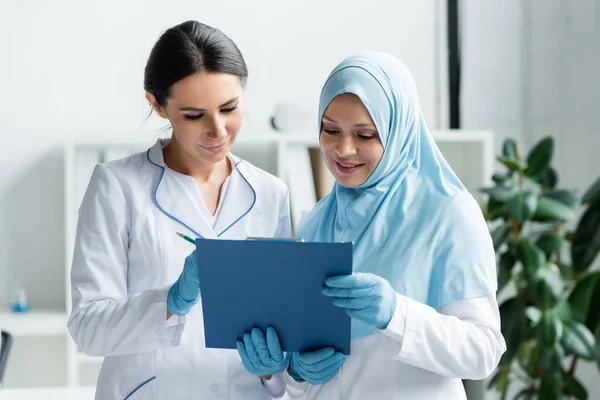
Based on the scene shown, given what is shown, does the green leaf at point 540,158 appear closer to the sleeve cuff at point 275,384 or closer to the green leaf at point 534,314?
the green leaf at point 534,314

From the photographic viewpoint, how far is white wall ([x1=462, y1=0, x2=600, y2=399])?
3613 millimetres

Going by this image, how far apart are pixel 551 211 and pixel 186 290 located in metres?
2.04

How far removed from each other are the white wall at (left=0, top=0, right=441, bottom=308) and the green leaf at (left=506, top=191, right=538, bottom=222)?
95 cm

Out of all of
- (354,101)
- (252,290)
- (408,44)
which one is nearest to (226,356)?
(252,290)

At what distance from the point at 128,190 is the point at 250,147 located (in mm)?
1966

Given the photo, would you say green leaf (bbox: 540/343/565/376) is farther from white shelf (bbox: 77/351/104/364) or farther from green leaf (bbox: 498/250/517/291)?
white shelf (bbox: 77/351/104/364)

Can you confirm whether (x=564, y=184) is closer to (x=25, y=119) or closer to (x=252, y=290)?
(x=25, y=119)

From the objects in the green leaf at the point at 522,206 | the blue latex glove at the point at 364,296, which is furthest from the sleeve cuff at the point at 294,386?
the green leaf at the point at 522,206

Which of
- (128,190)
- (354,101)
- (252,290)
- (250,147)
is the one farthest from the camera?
(250,147)

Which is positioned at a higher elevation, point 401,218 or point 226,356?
point 401,218

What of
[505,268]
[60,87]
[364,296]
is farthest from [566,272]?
[60,87]

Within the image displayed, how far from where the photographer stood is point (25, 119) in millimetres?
3443

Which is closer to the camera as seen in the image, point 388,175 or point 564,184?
point 388,175

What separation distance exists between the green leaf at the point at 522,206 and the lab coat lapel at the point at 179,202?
1.77 metres
